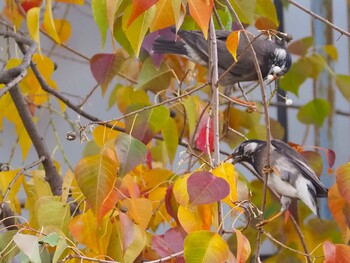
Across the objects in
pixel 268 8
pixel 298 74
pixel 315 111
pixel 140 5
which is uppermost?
pixel 140 5

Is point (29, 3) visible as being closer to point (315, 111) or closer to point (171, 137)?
point (171, 137)

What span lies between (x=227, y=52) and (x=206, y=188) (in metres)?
0.86

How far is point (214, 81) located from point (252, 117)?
35.2 inches

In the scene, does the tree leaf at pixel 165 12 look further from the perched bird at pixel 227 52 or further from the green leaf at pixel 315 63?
the green leaf at pixel 315 63

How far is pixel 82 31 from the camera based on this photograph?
3.10 m

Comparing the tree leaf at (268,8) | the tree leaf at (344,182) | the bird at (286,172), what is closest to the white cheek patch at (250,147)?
the bird at (286,172)

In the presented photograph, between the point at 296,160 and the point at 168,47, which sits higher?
the point at 168,47

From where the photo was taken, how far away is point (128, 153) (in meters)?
1.45

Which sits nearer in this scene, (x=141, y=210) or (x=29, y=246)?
(x=29, y=246)

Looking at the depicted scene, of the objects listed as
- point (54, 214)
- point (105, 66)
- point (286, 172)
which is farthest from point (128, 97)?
point (54, 214)

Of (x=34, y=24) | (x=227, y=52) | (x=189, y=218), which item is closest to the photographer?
(x=189, y=218)

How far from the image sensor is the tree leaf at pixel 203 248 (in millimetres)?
1241

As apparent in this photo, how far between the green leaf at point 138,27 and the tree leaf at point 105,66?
376 millimetres

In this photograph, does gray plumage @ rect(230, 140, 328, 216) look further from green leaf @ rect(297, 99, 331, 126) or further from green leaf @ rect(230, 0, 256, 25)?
green leaf @ rect(297, 99, 331, 126)
